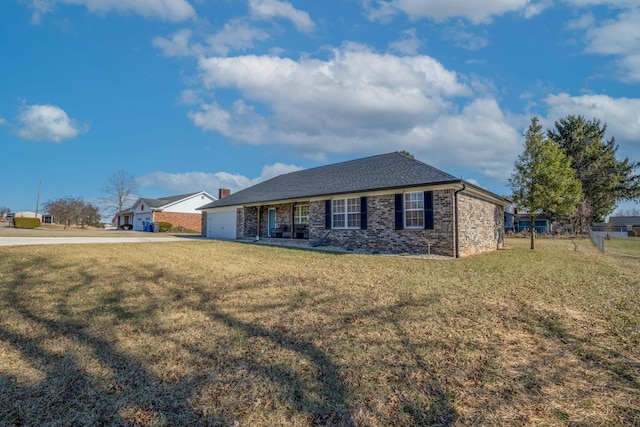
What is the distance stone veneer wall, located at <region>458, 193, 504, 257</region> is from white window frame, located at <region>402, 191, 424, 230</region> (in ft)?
4.61

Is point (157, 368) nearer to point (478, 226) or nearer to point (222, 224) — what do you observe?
point (478, 226)

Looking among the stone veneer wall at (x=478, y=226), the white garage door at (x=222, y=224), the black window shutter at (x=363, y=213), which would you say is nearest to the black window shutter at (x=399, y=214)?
the black window shutter at (x=363, y=213)

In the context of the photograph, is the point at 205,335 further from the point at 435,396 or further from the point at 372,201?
the point at 372,201

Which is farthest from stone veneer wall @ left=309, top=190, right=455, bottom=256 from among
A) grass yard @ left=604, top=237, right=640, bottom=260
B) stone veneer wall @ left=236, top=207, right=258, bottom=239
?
grass yard @ left=604, top=237, right=640, bottom=260

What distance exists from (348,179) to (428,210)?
5.37 meters

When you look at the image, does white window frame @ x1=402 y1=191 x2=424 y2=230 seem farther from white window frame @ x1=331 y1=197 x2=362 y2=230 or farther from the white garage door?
the white garage door

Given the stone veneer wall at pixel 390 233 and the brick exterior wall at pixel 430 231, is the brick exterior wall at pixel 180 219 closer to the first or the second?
the brick exterior wall at pixel 430 231

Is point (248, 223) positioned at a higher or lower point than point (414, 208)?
lower

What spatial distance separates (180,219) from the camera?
39656mm

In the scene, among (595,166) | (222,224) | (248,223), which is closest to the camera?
(248,223)

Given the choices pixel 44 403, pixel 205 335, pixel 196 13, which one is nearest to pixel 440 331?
pixel 205 335

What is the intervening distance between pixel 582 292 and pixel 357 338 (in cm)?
562

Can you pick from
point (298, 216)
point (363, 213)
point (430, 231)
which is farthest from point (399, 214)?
point (298, 216)

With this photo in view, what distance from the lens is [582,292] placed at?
6.79 meters
